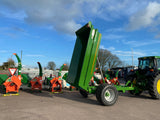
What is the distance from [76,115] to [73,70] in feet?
8.15

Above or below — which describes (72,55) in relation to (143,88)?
above

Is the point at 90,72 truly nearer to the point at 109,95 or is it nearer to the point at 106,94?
the point at 106,94

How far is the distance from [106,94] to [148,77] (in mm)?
3252

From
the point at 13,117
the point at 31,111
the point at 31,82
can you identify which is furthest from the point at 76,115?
the point at 31,82

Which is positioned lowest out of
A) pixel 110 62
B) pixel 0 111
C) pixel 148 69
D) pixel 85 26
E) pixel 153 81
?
pixel 0 111

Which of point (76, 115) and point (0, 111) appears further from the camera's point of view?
point (0, 111)

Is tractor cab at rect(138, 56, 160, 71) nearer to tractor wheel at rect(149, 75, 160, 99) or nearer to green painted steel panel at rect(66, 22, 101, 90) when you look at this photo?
tractor wheel at rect(149, 75, 160, 99)

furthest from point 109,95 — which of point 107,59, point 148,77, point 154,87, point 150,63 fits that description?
point 107,59

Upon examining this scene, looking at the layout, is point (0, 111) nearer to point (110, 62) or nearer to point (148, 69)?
point (148, 69)

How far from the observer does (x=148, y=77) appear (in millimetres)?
7586

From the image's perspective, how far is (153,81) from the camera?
686cm

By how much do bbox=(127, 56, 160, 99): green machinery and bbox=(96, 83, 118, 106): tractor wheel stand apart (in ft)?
6.96

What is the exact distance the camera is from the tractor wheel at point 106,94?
212 inches

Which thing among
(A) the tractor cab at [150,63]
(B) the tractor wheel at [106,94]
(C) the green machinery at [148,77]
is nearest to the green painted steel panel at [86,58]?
(B) the tractor wheel at [106,94]
